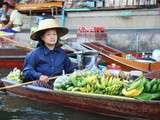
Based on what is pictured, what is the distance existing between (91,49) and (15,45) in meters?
1.94

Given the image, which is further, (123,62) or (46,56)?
(123,62)

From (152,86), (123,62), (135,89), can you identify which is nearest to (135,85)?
(135,89)

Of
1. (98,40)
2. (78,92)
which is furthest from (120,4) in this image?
(78,92)

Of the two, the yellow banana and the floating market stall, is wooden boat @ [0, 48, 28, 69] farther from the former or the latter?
the yellow banana

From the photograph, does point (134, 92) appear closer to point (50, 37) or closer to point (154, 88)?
point (154, 88)

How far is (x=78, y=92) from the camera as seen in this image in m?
6.93

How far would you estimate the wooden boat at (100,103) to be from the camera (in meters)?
6.25

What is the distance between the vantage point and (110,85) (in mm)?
6699

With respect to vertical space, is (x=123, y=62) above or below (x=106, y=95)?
below

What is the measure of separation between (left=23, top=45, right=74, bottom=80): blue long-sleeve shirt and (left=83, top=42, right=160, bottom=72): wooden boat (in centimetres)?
232

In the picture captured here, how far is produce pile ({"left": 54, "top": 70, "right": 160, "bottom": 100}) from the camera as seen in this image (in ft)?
20.8

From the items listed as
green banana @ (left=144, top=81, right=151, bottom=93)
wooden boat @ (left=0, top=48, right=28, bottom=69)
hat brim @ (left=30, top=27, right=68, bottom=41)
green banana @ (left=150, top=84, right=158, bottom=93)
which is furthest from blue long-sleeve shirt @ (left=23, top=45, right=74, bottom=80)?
wooden boat @ (left=0, top=48, right=28, bottom=69)

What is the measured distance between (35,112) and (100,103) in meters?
1.08

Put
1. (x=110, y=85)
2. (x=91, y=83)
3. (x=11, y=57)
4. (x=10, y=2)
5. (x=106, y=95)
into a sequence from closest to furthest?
(x=106, y=95), (x=110, y=85), (x=91, y=83), (x=11, y=57), (x=10, y=2)
